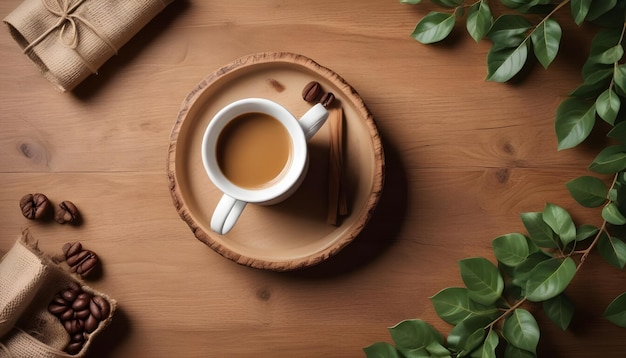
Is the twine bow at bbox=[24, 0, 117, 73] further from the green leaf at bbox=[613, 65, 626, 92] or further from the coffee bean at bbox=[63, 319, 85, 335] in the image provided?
the green leaf at bbox=[613, 65, 626, 92]

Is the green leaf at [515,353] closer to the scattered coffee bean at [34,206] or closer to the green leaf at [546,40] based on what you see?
the green leaf at [546,40]

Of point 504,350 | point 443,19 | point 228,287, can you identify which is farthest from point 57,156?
point 504,350

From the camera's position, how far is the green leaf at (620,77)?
1.08 meters

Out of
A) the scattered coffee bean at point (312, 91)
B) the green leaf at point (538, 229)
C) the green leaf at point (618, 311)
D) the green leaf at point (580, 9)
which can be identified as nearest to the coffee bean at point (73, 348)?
the scattered coffee bean at point (312, 91)

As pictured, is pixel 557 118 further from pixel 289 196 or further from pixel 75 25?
pixel 75 25

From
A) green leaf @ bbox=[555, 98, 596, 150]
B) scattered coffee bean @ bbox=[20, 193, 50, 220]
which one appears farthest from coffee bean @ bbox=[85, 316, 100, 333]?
green leaf @ bbox=[555, 98, 596, 150]

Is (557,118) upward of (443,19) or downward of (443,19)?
downward

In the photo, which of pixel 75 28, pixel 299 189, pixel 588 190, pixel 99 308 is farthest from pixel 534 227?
pixel 75 28

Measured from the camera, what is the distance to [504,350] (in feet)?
4.00

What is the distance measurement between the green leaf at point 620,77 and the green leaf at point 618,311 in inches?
14.3

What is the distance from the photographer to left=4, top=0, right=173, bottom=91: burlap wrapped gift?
1220 millimetres

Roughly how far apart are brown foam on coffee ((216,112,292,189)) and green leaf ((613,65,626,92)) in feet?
1.87

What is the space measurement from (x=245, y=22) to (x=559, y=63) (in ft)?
2.03

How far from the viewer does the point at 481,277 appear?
1.17 meters
